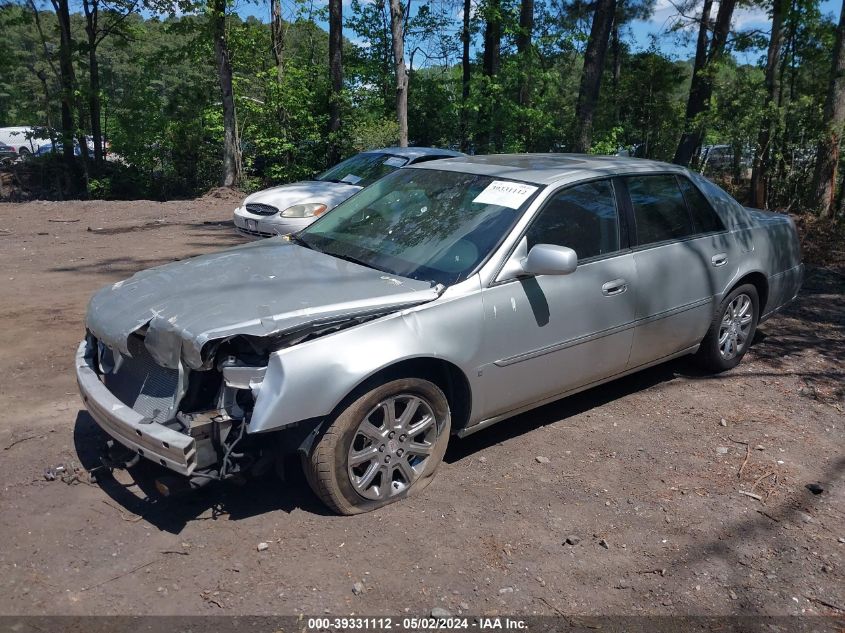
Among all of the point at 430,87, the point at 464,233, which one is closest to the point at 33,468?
the point at 464,233

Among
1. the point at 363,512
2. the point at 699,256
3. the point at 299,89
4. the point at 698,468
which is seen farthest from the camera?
the point at 299,89

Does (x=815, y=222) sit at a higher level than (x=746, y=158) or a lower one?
lower

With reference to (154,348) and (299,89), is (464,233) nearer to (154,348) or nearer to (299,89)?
Answer: (154,348)

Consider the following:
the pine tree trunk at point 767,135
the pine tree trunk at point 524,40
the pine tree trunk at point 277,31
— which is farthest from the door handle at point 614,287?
the pine tree trunk at point 277,31

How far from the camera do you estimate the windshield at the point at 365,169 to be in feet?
35.2

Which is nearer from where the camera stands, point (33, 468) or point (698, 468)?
point (33, 468)

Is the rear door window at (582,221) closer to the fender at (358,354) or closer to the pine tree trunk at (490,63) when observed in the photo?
the fender at (358,354)

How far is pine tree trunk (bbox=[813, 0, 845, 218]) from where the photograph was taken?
1207cm

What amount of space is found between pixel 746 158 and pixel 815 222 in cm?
189

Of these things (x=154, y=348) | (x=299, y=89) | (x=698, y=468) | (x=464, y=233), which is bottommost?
(x=698, y=468)

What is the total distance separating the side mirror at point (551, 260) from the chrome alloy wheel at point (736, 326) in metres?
2.25

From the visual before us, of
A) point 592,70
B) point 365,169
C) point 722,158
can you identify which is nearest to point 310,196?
point 365,169

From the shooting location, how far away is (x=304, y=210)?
961cm

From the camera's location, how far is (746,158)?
44.0 ft
